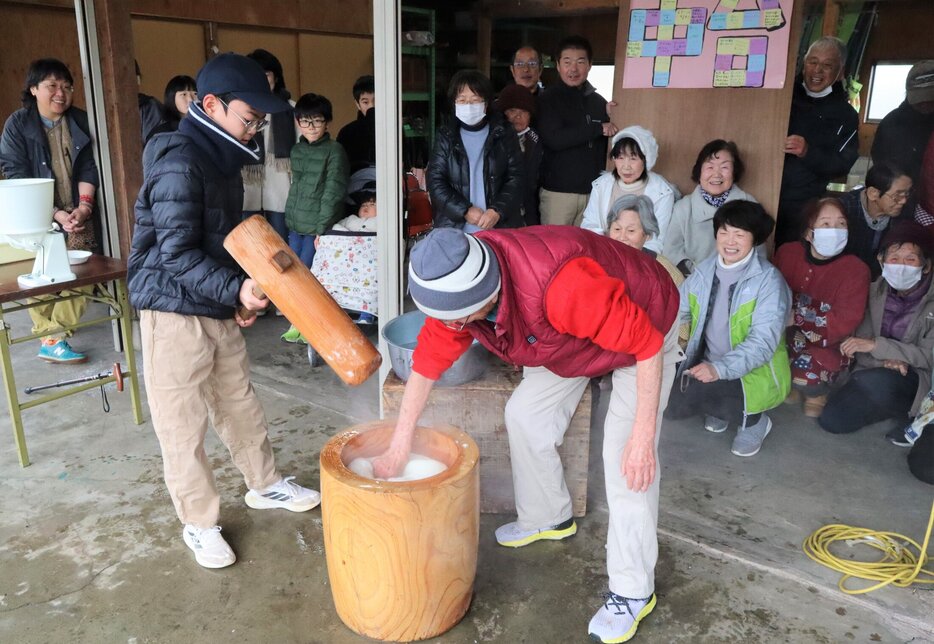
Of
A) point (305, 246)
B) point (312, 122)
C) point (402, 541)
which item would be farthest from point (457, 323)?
point (305, 246)

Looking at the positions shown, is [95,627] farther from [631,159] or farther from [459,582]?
[631,159]

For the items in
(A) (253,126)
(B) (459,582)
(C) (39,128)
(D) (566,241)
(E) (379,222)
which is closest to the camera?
(D) (566,241)

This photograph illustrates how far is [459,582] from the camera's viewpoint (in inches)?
83.2

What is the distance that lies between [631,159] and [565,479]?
1665 mm

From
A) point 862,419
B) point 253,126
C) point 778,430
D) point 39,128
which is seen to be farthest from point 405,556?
point 39,128

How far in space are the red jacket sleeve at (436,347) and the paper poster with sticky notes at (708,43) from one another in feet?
7.50

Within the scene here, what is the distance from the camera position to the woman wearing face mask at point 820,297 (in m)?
3.55

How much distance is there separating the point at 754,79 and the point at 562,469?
2186 mm

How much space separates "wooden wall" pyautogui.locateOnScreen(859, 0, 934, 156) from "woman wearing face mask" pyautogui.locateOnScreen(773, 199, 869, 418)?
→ 14.6 feet

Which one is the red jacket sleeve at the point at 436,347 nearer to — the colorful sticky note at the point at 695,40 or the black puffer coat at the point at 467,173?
the black puffer coat at the point at 467,173

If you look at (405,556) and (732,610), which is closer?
(405,556)

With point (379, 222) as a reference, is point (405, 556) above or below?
below

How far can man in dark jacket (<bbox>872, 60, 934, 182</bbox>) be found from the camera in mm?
3867

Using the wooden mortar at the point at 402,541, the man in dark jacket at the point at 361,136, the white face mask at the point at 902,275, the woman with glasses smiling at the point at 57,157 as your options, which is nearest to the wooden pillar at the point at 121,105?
the woman with glasses smiling at the point at 57,157
